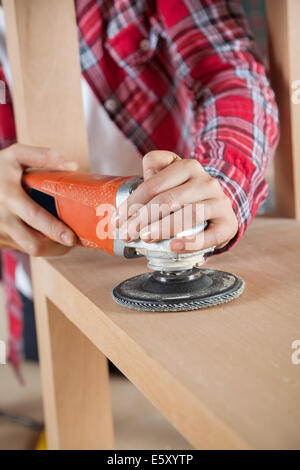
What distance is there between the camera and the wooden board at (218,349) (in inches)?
14.7

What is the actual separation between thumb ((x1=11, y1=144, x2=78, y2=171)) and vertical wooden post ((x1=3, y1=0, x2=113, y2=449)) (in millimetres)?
96

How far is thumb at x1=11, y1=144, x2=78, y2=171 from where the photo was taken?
82 cm

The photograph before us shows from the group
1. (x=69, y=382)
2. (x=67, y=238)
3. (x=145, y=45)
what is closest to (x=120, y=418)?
(x=69, y=382)

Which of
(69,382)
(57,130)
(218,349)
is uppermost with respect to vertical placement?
(57,130)

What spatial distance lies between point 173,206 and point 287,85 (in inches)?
24.4

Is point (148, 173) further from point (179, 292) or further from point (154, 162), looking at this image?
point (179, 292)

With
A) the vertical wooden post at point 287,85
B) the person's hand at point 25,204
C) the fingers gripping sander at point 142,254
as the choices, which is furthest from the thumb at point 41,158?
the vertical wooden post at point 287,85

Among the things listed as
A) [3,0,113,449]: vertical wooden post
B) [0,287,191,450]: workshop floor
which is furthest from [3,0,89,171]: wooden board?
[0,287,191,450]: workshop floor

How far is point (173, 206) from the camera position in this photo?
600 mm

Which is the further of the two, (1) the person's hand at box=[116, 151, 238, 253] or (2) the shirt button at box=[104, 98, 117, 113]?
(2) the shirt button at box=[104, 98, 117, 113]

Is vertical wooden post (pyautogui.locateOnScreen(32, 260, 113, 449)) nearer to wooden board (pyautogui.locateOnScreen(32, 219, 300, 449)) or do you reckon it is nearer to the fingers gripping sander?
wooden board (pyautogui.locateOnScreen(32, 219, 300, 449))

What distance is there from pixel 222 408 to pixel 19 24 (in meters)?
0.76

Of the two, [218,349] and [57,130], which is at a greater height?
[57,130]

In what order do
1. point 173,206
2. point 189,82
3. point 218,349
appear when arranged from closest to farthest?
point 218,349, point 173,206, point 189,82
